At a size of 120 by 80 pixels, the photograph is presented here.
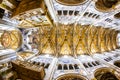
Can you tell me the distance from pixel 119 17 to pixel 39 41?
33.2 feet

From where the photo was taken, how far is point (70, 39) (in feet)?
81.1

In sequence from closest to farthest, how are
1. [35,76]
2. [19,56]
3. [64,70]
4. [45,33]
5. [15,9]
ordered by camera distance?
1. [15,9]
2. [35,76]
3. [64,70]
4. [19,56]
5. [45,33]

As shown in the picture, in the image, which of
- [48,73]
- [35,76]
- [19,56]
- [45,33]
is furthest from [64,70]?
[45,33]

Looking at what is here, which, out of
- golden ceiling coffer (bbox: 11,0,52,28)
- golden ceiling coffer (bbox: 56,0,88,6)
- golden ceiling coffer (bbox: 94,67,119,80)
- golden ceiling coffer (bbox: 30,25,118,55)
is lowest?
golden ceiling coffer (bbox: 94,67,119,80)

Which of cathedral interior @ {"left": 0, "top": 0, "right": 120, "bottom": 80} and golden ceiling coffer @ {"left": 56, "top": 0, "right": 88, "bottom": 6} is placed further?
golden ceiling coffer @ {"left": 56, "top": 0, "right": 88, "bottom": 6}

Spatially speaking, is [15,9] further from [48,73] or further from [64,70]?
[64,70]

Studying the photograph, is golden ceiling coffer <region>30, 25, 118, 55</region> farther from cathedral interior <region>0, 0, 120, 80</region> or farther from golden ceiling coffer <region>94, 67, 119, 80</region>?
golden ceiling coffer <region>94, 67, 119, 80</region>

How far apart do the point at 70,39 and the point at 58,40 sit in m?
1.63

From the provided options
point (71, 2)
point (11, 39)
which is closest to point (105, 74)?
point (71, 2)

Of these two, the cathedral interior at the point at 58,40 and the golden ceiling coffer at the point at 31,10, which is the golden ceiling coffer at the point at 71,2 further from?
the golden ceiling coffer at the point at 31,10

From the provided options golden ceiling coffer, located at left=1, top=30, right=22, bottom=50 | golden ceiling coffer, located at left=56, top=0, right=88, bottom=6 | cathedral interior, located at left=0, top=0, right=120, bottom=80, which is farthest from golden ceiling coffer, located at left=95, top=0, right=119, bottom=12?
golden ceiling coffer, located at left=1, top=30, right=22, bottom=50

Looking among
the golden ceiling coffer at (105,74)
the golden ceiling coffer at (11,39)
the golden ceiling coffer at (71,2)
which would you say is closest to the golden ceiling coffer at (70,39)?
the golden ceiling coffer at (11,39)

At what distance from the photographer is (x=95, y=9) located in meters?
16.6

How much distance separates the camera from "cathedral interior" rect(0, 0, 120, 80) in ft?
46.2
